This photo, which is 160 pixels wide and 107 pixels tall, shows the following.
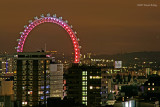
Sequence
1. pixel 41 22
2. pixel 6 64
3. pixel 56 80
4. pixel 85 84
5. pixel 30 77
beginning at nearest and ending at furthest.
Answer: pixel 85 84, pixel 41 22, pixel 30 77, pixel 56 80, pixel 6 64

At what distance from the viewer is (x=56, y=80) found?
75.0 metres

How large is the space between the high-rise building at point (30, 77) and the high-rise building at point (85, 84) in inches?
505

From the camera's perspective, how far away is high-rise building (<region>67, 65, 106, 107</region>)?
1954 inches

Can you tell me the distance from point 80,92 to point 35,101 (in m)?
13.5

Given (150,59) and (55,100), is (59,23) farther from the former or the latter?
(150,59)

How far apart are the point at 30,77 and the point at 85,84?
15467 mm

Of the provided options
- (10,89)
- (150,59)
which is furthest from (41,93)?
Result: (150,59)

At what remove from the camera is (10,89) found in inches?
2758

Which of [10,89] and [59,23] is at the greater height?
[59,23]

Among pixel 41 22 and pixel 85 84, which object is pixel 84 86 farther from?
pixel 41 22

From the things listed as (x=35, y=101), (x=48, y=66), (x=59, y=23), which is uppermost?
(x=59, y=23)

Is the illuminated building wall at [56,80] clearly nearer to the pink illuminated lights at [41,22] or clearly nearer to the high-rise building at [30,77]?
the high-rise building at [30,77]

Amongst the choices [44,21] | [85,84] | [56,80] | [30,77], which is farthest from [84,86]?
[56,80]

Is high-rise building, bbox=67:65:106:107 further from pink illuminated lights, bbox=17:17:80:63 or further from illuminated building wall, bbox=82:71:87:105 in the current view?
pink illuminated lights, bbox=17:17:80:63
